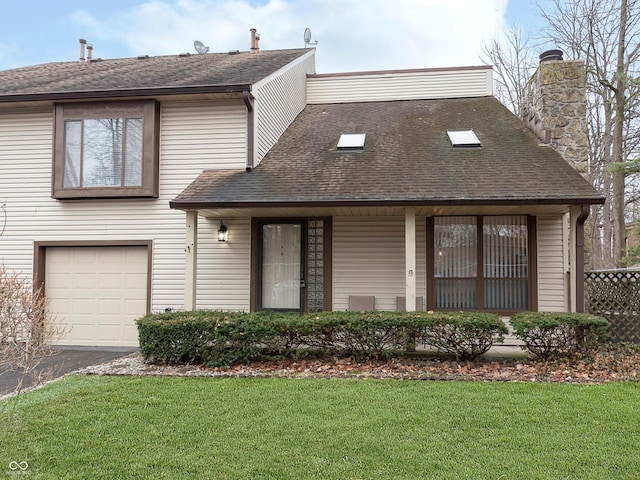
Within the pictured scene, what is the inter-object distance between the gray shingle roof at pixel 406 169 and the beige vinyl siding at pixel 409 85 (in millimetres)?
865

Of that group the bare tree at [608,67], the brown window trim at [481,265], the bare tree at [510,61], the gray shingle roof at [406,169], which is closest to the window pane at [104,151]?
the gray shingle roof at [406,169]

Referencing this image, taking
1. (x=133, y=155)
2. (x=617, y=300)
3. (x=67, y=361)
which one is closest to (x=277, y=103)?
(x=133, y=155)

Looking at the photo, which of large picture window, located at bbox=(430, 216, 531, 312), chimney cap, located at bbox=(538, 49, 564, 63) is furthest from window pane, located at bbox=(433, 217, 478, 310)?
chimney cap, located at bbox=(538, 49, 564, 63)

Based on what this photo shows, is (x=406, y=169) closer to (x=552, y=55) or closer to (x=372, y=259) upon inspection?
(x=372, y=259)

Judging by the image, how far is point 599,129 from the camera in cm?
1614

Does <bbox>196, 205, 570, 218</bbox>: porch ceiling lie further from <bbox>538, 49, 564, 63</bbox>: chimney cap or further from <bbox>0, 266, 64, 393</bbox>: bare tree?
<bbox>538, 49, 564, 63</bbox>: chimney cap

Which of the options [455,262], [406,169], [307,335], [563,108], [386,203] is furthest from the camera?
[563,108]

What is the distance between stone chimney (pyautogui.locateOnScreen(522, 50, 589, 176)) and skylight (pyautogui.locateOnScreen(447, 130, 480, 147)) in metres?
1.30

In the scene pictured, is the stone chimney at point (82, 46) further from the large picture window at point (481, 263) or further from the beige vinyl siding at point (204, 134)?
the large picture window at point (481, 263)

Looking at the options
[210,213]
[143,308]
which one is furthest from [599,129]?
[143,308]

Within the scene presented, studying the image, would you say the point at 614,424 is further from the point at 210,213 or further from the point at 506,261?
the point at 210,213

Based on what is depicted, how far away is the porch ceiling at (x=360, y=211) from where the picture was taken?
6.86 meters

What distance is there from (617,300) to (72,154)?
10.6 m

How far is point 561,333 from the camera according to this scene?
5750 millimetres
